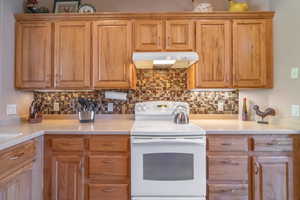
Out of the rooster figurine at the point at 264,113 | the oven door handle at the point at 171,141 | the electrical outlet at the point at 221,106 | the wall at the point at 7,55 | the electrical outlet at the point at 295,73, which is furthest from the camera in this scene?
the electrical outlet at the point at 221,106

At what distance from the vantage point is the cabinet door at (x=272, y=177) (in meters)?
2.02

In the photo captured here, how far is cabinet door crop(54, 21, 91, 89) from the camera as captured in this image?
2.51m

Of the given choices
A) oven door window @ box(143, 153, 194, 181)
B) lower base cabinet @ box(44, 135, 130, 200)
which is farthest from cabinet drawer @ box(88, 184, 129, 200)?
oven door window @ box(143, 153, 194, 181)

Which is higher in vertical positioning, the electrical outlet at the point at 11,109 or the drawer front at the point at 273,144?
the electrical outlet at the point at 11,109

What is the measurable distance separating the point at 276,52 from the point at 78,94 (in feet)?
7.63

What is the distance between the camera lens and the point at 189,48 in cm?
249

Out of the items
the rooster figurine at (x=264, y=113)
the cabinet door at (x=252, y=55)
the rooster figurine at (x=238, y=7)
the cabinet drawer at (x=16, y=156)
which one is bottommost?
the cabinet drawer at (x=16, y=156)

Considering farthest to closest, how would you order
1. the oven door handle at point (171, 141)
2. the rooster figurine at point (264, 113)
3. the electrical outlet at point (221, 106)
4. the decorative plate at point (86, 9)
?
the electrical outlet at point (221, 106) < the decorative plate at point (86, 9) < the rooster figurine at point (264, 113) < the oven door handle at point (171, 141)

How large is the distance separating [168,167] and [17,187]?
1188 millimetres

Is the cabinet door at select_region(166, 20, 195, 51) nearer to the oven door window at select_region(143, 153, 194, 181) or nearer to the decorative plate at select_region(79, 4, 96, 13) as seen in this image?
the decorative plate at select_region(79, 4, 96, 13)

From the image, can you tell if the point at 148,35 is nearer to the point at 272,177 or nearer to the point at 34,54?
the point at 34,54

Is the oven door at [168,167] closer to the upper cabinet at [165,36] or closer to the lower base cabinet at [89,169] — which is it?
the lower base cabinet at [89,169]

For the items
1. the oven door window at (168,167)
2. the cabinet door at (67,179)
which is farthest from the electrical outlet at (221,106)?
the cabinet door at (67,179)

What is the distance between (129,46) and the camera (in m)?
2.50
